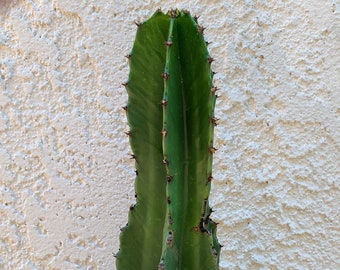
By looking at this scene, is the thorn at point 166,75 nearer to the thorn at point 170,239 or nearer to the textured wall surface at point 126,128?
the thorn at point 170,239

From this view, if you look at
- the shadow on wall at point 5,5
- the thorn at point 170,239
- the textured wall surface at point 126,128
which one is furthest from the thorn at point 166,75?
the shadow on wall at point 5,5

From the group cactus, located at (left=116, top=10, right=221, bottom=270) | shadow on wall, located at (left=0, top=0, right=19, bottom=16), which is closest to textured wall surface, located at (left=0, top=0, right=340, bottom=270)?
shadow on wall, located at (left=0, top=0, right=19, bottom=16)

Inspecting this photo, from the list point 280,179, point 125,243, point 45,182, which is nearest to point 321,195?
point 280,179

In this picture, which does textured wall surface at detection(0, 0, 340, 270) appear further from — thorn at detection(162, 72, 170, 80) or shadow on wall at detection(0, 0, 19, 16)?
thorn at detection(162, 72, 170, 80)

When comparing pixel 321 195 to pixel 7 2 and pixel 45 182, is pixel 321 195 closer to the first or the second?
pixel 45 182

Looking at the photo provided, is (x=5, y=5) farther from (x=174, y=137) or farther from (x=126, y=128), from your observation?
(x=174, y=137)

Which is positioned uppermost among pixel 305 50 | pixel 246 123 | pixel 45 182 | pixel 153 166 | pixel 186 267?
pixel 305 50
